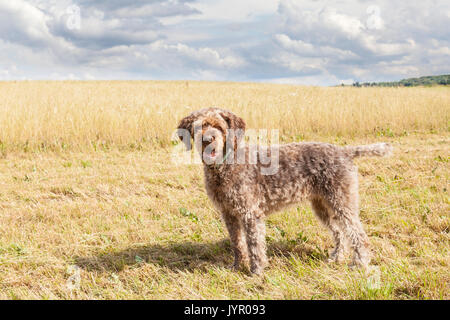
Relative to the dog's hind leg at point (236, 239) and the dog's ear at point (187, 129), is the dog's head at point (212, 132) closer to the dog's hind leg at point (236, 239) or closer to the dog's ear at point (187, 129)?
the dog's ear at point (187, 129)

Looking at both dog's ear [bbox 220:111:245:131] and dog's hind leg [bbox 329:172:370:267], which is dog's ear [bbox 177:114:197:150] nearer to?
dog's ear [bbox 220:111:245:131]

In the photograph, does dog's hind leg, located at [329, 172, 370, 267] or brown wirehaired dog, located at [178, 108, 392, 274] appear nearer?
brown wirehaired dog, located at [178, 108, 392, 274]

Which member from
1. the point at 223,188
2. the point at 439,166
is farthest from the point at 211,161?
the point at 439,166

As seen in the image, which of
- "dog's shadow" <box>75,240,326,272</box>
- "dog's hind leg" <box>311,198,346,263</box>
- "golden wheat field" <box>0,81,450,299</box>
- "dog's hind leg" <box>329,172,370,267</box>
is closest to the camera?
"golden wheat field" <box>0,81,450,299</box>

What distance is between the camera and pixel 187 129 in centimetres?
457

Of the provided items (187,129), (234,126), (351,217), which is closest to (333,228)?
(351,217)

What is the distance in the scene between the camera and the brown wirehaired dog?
15.3 feet

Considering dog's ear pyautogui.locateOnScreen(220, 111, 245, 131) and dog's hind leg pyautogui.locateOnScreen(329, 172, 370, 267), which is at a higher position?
dog's ear pyautogui.locateOnScreen(220, 111, 245, 131)

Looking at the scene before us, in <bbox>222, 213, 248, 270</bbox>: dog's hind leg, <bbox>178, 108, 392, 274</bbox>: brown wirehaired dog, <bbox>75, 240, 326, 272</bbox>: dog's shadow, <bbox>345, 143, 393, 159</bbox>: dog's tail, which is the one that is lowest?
<bbox>75, 240, 326, 272</bbox>: dog's shadow

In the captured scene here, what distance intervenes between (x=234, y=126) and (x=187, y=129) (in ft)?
1.82

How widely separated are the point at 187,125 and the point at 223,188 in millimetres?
876

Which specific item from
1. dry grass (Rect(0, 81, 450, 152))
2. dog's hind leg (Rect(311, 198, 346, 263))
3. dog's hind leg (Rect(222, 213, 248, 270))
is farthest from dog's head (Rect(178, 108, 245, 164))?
dry grass (Rect(0, 81, 450, 152))

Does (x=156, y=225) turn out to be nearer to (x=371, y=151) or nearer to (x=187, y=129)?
(x=187, y=129)
